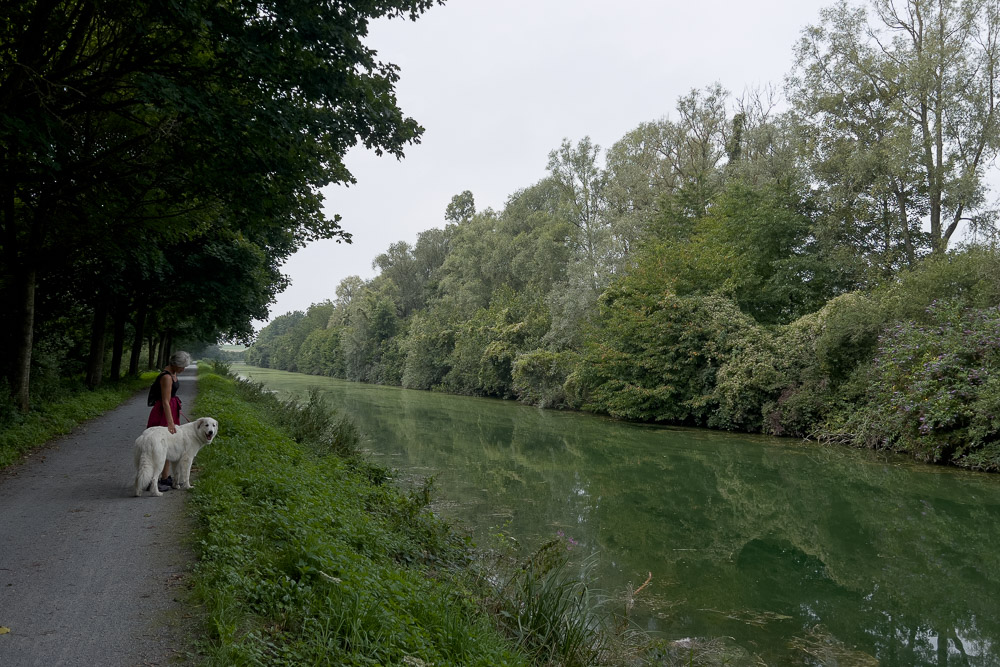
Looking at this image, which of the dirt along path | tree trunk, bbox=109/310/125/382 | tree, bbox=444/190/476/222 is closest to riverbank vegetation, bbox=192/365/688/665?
the dirt along path

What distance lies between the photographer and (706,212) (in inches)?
1335

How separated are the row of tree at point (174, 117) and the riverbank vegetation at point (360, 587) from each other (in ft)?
14.1

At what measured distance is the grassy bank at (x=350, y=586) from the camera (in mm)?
3600

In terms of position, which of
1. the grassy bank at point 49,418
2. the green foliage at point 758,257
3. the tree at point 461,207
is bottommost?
the grassy bank at point 49,418

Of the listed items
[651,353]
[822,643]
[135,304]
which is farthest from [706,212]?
[822,643]

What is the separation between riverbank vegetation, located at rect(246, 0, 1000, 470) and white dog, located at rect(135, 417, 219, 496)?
15.7m

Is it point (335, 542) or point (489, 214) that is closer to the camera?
point (335, 542)

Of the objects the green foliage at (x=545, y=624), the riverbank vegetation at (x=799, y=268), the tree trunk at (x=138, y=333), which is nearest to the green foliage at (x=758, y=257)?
the riverbank vegetation at (x=799, y=268)

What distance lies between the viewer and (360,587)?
13.7 feet

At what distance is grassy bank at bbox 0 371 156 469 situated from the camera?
9359 mm

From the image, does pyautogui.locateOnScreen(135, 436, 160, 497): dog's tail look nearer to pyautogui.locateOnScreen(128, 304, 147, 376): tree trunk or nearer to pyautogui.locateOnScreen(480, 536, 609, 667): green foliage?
pyautogui.locateOnScreen(480, 536, 609, 667): green foliage

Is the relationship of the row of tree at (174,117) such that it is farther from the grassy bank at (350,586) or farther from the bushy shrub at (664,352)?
the bushy shrub at (664,352)

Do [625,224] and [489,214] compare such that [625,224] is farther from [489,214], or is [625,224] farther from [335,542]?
[335,542]

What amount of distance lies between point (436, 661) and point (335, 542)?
5.72 ft
